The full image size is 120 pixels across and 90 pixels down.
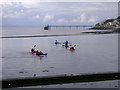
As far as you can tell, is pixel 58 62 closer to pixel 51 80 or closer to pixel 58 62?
pixel 58 62

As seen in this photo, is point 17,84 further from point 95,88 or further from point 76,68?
point 76,68

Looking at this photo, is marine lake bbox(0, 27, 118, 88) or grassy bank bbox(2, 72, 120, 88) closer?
grassy bank bbox(2, 72, 120, 88)

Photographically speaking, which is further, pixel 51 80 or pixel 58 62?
pixel 58 62

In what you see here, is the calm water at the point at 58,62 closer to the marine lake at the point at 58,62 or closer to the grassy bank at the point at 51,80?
the marine lake at the point at 58,62

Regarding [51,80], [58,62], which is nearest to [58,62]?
[58,62]

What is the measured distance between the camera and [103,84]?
18391 millimetres

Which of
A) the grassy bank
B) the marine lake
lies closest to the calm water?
the marine lake

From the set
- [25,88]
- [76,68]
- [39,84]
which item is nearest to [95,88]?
[39,84]

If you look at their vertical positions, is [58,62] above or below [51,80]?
above

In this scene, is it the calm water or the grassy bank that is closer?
the grassy bank

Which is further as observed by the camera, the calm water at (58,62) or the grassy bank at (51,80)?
the calm water at (58,62)

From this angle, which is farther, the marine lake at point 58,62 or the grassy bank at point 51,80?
the marine lake at point 58,62

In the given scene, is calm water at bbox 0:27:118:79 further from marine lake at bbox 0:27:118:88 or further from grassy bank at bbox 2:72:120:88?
grassy bank at bbox 2:72:120:88

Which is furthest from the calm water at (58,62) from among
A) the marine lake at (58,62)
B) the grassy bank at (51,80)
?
the grassy bank at (51,80)
